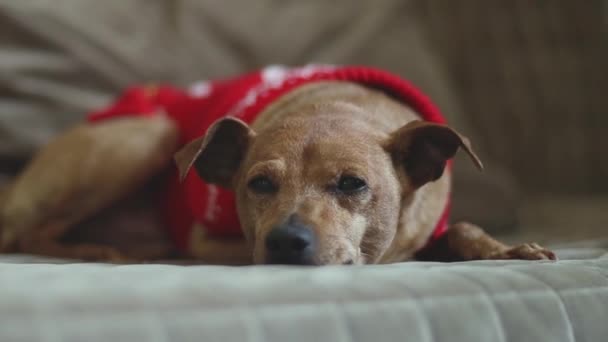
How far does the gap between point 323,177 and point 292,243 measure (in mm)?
218

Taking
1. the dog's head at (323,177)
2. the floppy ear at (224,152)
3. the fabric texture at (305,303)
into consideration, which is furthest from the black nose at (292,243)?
the floppy ear at (224,152)

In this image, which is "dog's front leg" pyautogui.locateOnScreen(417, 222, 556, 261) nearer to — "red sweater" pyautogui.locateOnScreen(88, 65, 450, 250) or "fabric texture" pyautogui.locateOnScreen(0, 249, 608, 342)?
"red sweater" pyautogui.locateOnScreen(88, 65, 450, 250)

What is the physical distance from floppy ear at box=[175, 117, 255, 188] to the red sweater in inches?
3.0

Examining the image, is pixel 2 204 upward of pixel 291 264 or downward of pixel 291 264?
downward

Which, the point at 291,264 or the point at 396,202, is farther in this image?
the point at 396,202

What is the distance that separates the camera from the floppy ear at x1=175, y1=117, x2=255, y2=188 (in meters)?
1.64

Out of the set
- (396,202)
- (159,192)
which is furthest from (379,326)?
A: (159,192)

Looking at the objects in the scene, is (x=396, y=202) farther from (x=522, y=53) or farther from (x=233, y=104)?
(x=522, y=53)

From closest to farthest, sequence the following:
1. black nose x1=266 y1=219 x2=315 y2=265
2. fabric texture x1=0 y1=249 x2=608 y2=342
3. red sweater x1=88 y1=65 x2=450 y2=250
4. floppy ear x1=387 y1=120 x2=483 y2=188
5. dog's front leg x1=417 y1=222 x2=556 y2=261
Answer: fabric texture x1=0 y1=249 x2=608 y2=342 → black nose x1=266 y1=219 x2=315 y2=265 → dog's front leg x1=417 y1=222 x2=556 y2=261 → floppy ear x1=387 y1=120 x2=483 y2=188 → red sweater x1=88 y1=65 x2=450 y2=250

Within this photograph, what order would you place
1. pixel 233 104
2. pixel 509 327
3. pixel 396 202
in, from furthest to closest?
1. pixel 233 104
2. pixel 396 202
3. pixel 509 327

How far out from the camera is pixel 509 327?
1061 mm

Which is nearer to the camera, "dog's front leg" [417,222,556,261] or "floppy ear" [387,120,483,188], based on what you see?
"dog's front leg" [417,222,556,261]

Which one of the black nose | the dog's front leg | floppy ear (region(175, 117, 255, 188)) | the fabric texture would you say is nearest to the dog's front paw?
the dog's front leg

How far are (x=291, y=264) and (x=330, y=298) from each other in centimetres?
32
